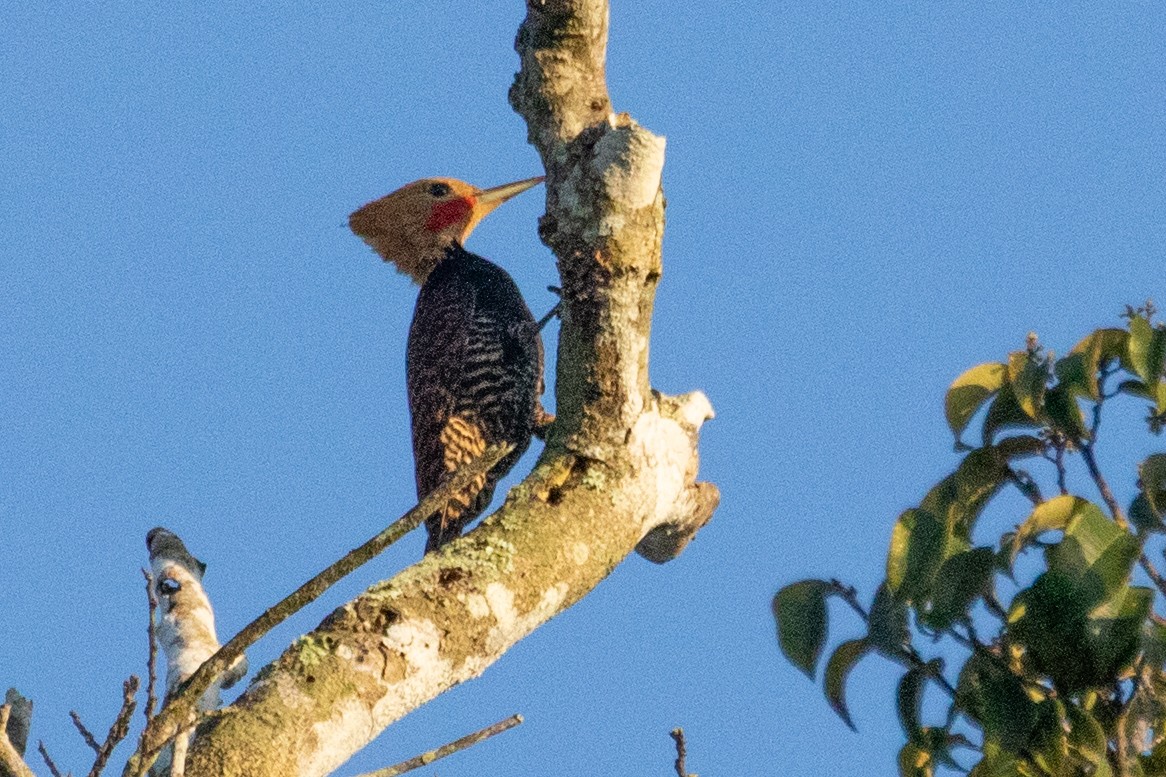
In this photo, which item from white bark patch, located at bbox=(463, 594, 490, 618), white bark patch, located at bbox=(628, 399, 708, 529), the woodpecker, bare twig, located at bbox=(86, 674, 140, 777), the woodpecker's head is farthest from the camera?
the woodpecker's head

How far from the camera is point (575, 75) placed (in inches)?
187

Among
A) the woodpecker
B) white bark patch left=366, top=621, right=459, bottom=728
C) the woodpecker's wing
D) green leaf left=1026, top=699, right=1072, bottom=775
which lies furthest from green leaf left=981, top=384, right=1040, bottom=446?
the woodpecker's wing

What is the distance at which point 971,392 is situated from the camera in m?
3.61

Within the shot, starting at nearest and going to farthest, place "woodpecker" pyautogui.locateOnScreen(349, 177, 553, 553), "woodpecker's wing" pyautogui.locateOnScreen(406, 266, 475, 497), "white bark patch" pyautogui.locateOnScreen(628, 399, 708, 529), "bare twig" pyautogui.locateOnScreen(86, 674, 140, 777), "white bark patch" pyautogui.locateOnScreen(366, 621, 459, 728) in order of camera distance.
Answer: "bare twig" pyautogui.locateOnScreen(86, 674, 140, 777), "white bark patch" pyautogui.locateOnScreen(366, 621, 459, 728), "white bark patch" pyautogui.locateOnScreen(628, 399, 708, 529), "woodpecker" pyautogui.locateOnScreen(349, 177, 553, 553), "woodpecker's wing" pyautogui.locateOnScreen(406, 266, 475, 497)

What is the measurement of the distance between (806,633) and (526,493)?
4.00 feet

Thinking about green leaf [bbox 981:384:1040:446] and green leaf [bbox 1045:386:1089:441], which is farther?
green leaf [bbox 981:384:1040:446]

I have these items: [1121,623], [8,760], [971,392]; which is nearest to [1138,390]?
[971,392]

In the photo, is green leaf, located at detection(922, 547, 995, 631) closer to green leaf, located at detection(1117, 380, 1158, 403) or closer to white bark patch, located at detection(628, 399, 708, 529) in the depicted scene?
green leaf, located at detection(1117, 380, 1158, 403)

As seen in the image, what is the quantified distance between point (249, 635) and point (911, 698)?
1.49 meters

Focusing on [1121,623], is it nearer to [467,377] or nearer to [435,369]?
[467,377]

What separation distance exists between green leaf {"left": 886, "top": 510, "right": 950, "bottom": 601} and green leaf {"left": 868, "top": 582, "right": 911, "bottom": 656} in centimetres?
2

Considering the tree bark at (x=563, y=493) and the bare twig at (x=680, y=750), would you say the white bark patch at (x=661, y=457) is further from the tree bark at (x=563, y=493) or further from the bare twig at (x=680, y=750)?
the bare twig at (x=680, y=750)

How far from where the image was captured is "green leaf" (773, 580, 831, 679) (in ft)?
11.0

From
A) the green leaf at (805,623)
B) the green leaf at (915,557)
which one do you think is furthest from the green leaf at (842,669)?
the green leaf at (915,557)
